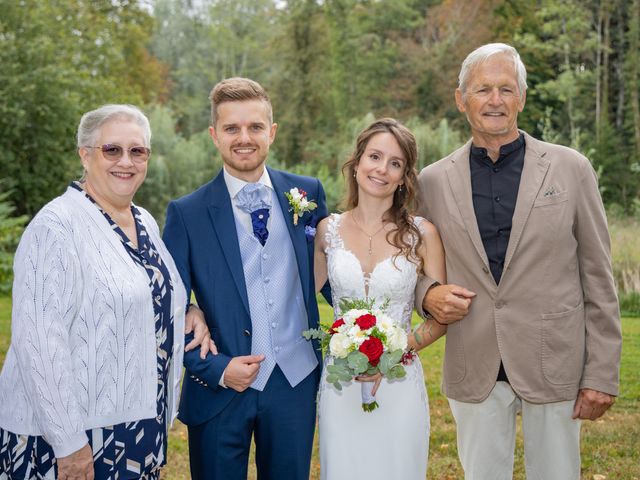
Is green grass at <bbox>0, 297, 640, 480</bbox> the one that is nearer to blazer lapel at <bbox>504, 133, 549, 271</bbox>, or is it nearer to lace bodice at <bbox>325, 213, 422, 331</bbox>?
lace bodice at <bbox>325, 213, 422, 331</bbox>

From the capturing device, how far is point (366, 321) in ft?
12.0

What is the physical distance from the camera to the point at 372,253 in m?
4.21

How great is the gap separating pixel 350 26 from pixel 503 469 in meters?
31.5

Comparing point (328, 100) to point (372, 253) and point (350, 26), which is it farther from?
point (372, 253)

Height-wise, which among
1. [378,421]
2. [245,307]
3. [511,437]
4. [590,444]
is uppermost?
[245,307]

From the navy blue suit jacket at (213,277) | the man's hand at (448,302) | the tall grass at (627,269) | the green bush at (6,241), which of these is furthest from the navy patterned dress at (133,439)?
the green bush at (6,241)

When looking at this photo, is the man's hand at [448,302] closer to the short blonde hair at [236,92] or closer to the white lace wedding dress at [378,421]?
the white lace wedding dress at [378,421]

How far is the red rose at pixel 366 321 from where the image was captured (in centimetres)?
366

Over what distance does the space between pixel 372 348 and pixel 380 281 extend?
1.93 feet

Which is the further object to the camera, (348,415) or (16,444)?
(348,415)

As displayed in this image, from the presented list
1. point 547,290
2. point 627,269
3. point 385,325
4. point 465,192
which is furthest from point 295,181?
point 627,269

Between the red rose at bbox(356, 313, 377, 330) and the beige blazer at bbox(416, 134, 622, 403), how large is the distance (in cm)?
68

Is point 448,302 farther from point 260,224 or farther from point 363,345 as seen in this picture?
point 260,224

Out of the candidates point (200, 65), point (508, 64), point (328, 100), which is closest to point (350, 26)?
point (328, 100)
